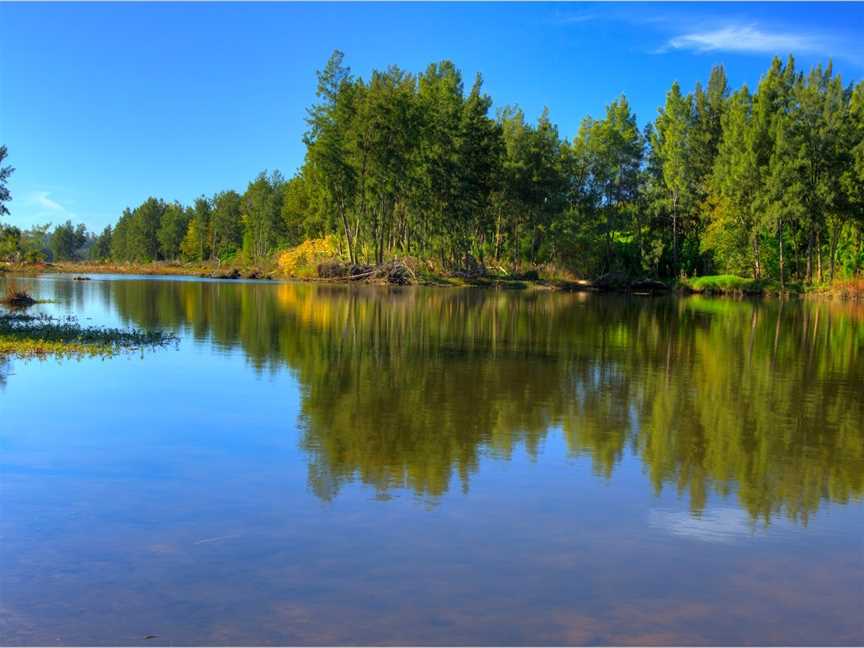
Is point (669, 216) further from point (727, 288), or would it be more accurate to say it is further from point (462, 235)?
point (462, 235)

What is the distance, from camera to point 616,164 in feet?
245

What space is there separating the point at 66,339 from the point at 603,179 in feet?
209

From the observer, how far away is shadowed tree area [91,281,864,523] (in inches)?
359

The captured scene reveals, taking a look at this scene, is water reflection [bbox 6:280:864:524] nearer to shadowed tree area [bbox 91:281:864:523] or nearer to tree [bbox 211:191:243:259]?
shadowed tree area [bbox 91:281:864:523]

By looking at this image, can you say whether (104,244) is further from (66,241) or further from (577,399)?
(577,399)

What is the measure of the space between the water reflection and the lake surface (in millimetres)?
80

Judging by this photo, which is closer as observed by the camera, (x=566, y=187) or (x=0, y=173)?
(x=0, y=173)

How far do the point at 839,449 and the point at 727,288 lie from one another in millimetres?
64215

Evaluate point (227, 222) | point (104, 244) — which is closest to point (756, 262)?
point (227, 222)

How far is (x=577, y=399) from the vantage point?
14.0 m

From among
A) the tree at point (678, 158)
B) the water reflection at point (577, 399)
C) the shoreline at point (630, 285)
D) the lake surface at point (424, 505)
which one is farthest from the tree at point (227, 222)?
the lake surface at point (424, 505)

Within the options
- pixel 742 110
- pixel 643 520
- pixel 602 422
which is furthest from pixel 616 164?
pixel 643 520

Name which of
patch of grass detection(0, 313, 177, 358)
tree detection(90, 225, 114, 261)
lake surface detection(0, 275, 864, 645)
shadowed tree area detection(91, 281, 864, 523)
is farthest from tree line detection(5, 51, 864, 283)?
tree detection(90, 225, 114, 261)

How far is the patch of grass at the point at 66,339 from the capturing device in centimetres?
1877
